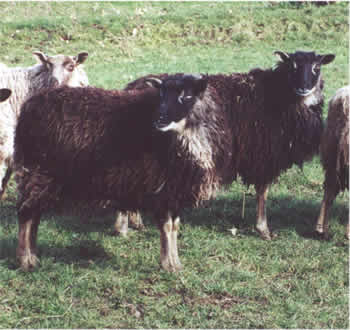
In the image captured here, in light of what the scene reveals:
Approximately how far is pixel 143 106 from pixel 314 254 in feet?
7.53

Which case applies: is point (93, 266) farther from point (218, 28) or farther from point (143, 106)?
point (218, 28)

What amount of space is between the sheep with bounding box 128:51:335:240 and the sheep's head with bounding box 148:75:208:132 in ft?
3.43

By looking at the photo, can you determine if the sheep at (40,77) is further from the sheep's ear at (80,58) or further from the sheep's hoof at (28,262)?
the sheep's hoof at (28,262)

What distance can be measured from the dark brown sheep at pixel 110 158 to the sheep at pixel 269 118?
920 millimetres

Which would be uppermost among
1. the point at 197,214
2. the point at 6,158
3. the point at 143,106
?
the point at 143,106

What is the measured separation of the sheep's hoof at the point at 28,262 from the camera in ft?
15.5

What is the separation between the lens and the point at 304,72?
541 centimetres

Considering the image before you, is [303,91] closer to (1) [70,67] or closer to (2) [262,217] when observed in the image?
(2) [262,217]

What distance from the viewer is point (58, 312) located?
13.4ft

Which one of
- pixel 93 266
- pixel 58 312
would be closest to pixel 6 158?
pixel 93 266

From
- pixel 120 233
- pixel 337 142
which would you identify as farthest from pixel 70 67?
pixel 337 142

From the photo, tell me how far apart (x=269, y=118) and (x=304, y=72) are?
626 millimetres

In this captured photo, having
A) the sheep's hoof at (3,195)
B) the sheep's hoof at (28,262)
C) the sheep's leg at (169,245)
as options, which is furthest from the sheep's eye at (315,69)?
the sheep's hoof at (3,195)

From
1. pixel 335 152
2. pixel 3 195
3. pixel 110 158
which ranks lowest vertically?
pixel 3 195
